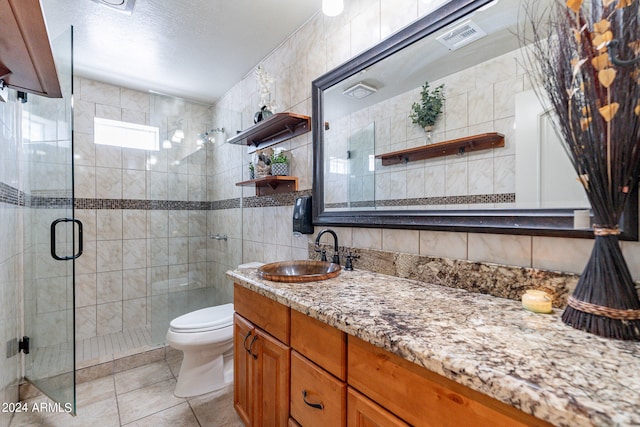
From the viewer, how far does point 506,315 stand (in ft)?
2.74

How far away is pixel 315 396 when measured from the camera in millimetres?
967

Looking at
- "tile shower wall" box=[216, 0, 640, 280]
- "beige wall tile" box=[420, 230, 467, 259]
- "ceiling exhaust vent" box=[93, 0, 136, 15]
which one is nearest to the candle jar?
"tile shower wall" box=[216, 0, 640, 280]

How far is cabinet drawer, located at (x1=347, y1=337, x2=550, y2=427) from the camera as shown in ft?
1.80

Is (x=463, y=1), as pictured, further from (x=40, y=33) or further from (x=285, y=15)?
(x=40, y=33)

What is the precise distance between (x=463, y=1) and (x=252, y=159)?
189cm

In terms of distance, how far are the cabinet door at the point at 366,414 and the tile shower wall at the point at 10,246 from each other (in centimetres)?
190

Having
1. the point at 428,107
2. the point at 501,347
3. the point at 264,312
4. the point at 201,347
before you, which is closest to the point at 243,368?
the point at 264,312

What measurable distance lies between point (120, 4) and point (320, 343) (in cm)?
224

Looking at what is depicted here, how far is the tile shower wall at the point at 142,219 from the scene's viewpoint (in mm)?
2738

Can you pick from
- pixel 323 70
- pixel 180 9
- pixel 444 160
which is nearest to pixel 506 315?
pixel 444 160

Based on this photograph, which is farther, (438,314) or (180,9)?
(180,9)

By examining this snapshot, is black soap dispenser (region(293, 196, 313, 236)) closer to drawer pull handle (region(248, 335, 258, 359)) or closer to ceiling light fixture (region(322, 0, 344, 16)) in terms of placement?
drawer pull handle (region(248, 335, 258, 359))

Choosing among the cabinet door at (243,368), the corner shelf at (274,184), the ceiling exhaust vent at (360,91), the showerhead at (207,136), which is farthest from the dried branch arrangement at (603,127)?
the showerhead at (207,136)

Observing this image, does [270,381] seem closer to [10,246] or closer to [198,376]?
[198,376]
